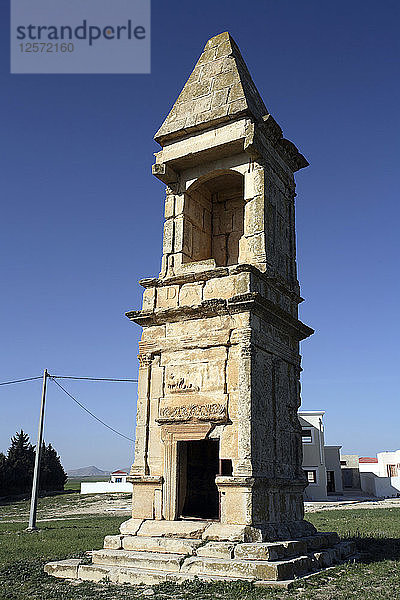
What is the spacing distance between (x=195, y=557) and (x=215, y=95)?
29.0 feet

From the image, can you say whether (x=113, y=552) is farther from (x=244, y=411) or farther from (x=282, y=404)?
(x=282, y=404)

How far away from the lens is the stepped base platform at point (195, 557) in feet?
25.8

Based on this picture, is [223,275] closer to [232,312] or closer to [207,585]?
[232,312]

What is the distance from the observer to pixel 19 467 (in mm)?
43562

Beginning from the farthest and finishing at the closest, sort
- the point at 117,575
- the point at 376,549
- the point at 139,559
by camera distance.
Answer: the point at 376,549, the point at 139,559, the point at 117,575

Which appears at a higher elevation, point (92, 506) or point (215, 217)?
point (215, 217)

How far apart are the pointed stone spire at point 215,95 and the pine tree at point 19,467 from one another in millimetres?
37666

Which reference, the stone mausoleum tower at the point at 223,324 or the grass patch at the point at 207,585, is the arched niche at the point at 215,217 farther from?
the grass patch at the point at 207,585

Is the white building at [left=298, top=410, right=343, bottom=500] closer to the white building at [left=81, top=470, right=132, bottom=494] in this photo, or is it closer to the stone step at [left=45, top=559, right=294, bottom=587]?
the white building at [left=81, top=470, right=132, bottom=494]

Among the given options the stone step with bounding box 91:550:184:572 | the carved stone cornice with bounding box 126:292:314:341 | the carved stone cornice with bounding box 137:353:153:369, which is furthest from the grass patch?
the carved stone cornice with bounding box 126:292:314:341

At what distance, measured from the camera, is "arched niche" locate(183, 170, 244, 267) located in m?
12.1

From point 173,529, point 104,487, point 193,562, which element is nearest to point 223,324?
point 173,529

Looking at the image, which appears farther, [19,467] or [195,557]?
[19,467]

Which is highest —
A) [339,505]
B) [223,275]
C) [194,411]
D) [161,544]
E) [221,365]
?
[223,275]
